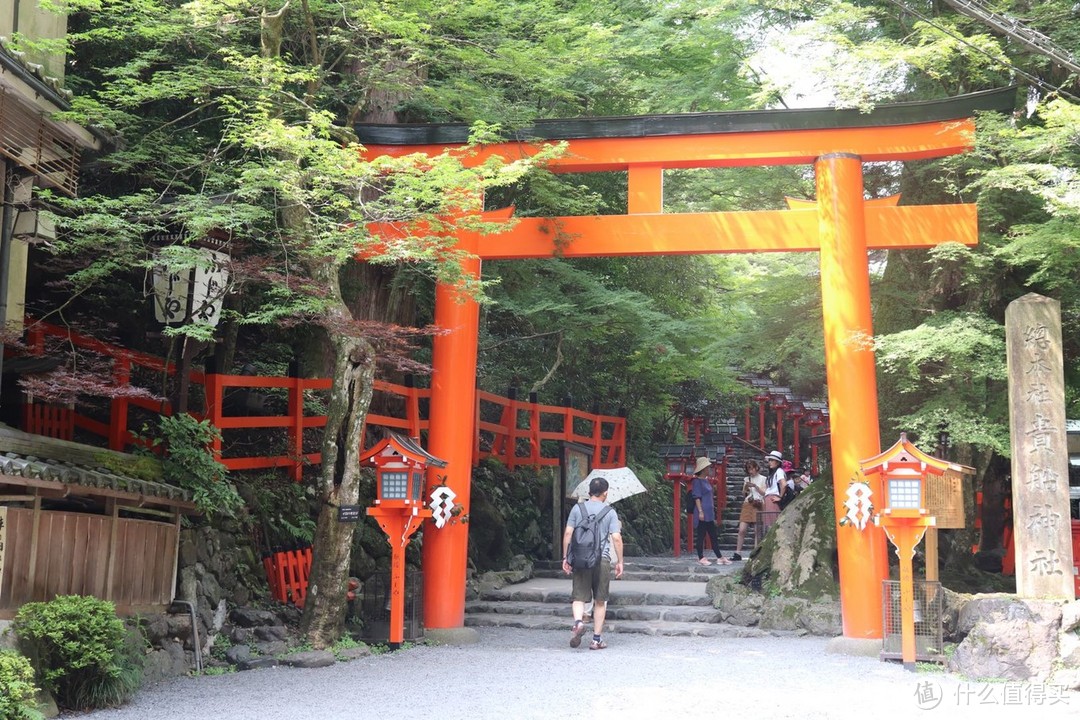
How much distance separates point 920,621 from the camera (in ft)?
34.4

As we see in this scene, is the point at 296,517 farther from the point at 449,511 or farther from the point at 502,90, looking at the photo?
the point at 502,90

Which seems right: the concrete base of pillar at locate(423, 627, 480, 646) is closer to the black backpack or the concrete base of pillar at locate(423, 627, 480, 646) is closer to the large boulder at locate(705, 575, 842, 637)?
the black backpack

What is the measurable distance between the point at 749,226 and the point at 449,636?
580 cm

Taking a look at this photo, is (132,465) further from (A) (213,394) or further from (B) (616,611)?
(B) (616,611)

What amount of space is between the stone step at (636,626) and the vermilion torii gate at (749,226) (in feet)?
4.70

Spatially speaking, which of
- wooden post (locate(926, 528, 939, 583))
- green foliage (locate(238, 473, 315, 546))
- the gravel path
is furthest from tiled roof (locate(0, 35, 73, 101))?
wooden post (locate(926, 528, 939, 583))

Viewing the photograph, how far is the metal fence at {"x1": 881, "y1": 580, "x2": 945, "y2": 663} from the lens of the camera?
33.8 ft

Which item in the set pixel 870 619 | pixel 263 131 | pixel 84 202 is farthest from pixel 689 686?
pixel 84 202

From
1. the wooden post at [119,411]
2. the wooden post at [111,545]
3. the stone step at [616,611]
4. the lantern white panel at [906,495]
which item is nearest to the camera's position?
the wooden post at [111,545]

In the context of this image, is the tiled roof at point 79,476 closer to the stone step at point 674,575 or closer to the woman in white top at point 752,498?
the stone step at point 674,575

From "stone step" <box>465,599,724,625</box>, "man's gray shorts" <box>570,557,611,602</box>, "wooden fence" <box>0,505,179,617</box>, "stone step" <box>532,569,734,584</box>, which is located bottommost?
"stone step" <box>465,599,724,625</box>

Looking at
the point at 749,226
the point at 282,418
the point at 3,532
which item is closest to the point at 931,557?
the point at 749,226

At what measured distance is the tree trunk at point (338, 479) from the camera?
416 inches

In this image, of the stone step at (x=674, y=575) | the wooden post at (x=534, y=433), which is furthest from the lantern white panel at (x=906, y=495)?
the wooden post at (x=534, y=433)
